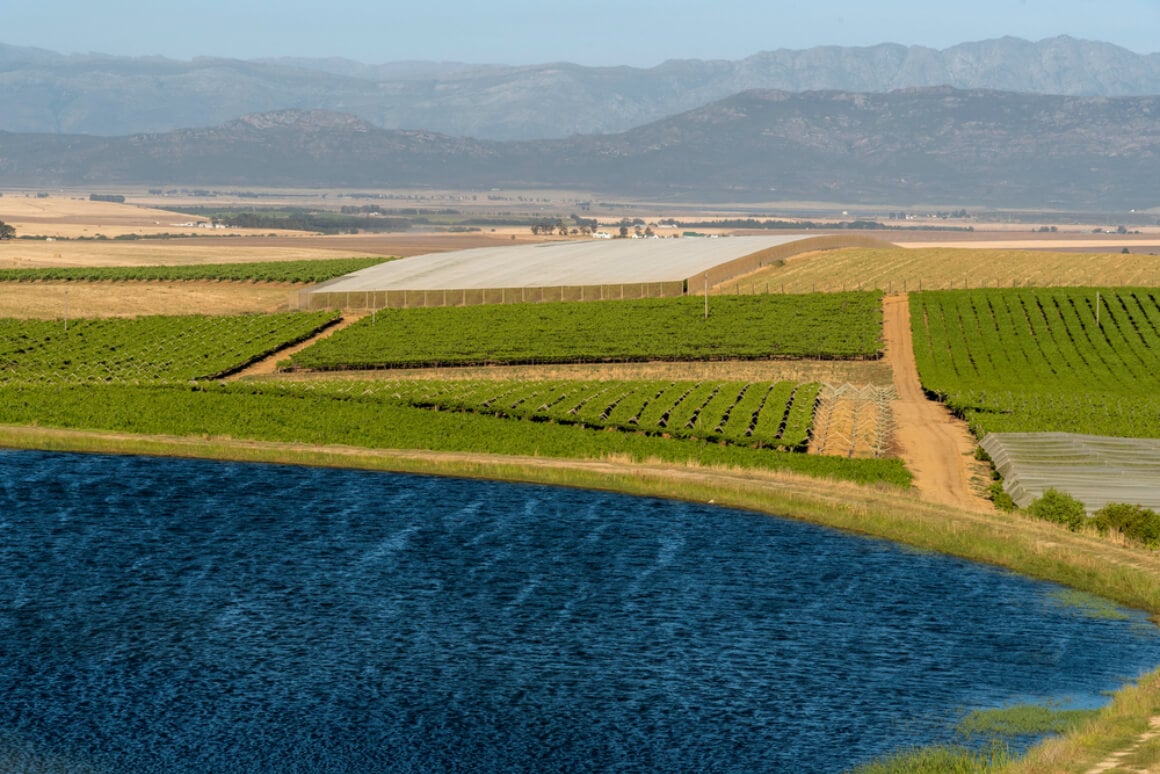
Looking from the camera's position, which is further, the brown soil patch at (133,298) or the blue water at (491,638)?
the brown soil patch at (133,298)

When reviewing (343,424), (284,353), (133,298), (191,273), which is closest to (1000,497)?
(343,424)

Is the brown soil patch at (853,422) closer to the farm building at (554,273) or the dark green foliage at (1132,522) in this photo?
the dark green foliage at (1132,522)

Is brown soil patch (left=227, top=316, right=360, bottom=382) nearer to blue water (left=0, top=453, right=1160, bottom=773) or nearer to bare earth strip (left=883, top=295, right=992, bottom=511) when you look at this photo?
blue water (left=0, top=453, right=1160, bottom=773)

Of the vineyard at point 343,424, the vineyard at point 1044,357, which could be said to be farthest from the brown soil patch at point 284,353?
the vineyard at point 1044,357

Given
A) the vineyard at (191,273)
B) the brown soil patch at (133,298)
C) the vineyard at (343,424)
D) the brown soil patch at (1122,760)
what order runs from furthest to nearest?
the vineyard at (191,273) < the brown soil patch at (133,298) < the vineyard at (343,424) < the brown soil patch at (1122,760)

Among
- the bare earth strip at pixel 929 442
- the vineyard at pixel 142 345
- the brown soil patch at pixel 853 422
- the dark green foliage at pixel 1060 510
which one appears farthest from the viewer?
the vineyard at pixel 142 345

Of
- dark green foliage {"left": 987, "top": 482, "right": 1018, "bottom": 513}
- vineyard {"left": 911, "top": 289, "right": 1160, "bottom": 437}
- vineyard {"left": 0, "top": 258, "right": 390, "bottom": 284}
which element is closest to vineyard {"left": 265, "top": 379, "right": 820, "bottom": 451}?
vineyard {"left": 911, "top": 289, "right": 1160, "bottom": 437}

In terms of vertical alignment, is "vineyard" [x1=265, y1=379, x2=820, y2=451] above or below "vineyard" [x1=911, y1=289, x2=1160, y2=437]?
below
